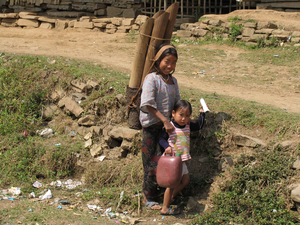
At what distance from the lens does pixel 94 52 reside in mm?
8234

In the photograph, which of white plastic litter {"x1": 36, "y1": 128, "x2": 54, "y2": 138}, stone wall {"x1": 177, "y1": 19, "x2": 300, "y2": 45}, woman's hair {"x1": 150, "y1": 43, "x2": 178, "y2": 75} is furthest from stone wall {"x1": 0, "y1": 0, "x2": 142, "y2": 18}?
woman's hair {"x1": 150, "y1": 43, "x2": 178, "y2": 75}

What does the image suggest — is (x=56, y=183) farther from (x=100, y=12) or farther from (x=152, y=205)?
(x=100, y=12)

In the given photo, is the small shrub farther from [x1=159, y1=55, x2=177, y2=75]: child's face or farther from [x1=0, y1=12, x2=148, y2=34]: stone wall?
[x1=159, y1=55, x2=177, y2=75]: child's face

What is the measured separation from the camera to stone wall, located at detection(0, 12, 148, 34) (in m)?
10.2

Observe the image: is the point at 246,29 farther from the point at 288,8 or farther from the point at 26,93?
the point at 26,93

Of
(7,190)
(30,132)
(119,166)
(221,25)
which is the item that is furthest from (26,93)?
(221,25)

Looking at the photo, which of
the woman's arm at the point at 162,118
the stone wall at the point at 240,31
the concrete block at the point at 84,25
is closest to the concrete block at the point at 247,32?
the stone wall at the point at 240,31

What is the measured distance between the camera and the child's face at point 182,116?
3160 millimetres

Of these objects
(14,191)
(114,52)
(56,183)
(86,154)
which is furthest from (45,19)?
(14,191)

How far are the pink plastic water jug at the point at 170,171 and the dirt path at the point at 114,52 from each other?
87.7 inches

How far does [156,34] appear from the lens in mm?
3457

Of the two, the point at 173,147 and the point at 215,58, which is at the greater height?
the point at 215,58

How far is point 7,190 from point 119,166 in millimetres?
1465

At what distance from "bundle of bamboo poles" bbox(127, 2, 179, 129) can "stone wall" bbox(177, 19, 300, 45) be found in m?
5.10
